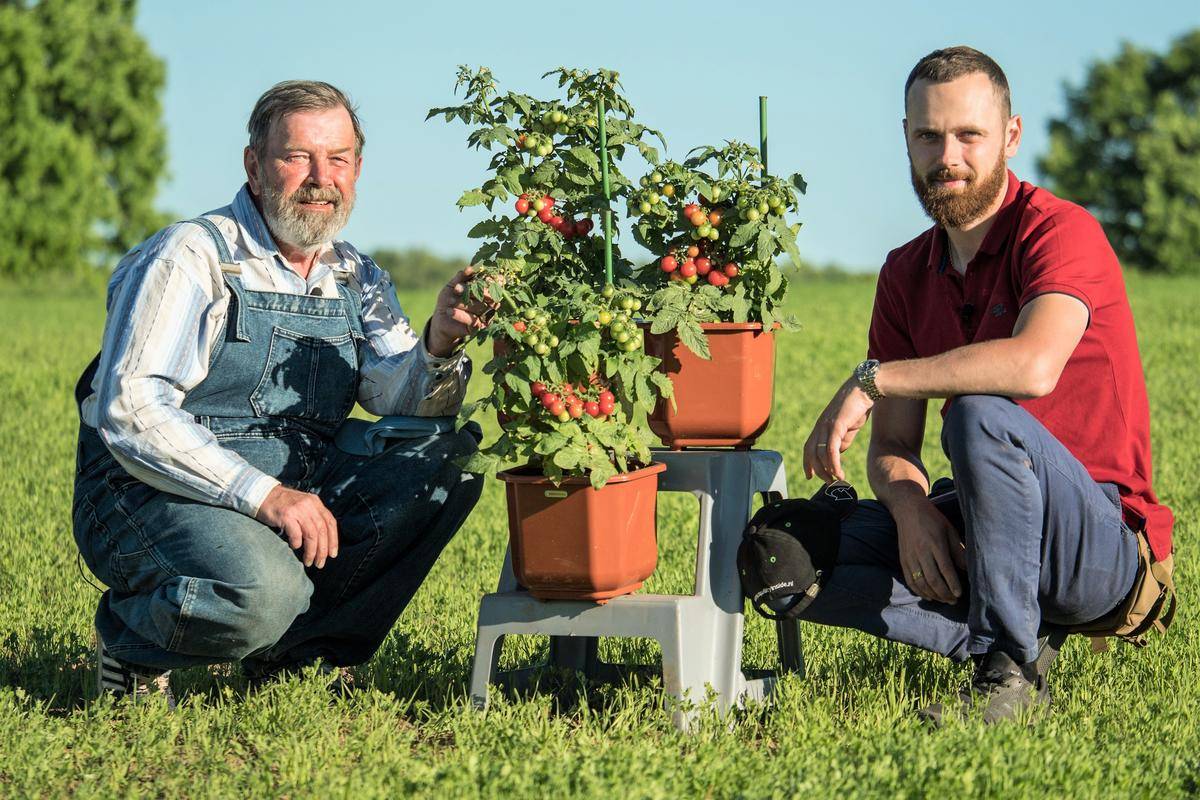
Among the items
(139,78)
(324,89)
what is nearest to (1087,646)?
(324,89)

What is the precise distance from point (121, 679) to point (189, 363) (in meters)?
0.92

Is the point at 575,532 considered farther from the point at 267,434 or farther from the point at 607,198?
the point at 267,434

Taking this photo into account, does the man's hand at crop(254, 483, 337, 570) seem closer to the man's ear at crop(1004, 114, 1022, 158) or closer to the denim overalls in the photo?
the denim overalls

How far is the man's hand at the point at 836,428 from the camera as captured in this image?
358cm

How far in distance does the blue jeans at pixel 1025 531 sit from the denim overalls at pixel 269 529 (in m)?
1.40

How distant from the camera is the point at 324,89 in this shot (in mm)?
4223

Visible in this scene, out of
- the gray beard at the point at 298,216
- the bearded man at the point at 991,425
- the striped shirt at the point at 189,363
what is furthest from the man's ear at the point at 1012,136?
the gray beard at the point at 298,216

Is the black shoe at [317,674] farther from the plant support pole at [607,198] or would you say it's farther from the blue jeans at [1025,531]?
the blue jeans at [1025,531]

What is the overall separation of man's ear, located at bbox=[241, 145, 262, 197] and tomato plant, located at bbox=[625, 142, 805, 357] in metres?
1.19

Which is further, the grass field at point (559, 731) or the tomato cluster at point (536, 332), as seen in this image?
the tomato cluster at point (536, 332)

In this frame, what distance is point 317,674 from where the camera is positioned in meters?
3.99

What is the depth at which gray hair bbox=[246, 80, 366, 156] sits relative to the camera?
4.14 m

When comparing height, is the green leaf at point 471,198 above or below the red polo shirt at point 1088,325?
above

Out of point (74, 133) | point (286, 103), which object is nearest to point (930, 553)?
point (286, 103)
